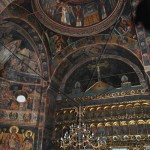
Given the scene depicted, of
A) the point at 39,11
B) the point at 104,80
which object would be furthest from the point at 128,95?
the point at 39,11

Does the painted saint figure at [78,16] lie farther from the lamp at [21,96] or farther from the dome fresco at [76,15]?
the lamp at [21,96]

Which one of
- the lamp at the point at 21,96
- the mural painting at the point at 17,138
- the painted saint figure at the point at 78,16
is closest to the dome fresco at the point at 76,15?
the painted saint figure at the point at 78,16

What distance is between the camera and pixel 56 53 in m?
11.2

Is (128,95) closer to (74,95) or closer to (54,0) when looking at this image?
(74,95)

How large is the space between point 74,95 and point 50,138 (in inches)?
94.7

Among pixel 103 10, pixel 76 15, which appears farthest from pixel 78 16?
pixel 103 10

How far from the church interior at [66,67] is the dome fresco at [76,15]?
42 mm

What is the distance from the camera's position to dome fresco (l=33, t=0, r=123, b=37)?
988 centimetres

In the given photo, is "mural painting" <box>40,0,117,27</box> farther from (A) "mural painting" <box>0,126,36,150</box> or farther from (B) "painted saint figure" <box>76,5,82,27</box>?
(A) "mural painting" <box>0,126,36,150</box>

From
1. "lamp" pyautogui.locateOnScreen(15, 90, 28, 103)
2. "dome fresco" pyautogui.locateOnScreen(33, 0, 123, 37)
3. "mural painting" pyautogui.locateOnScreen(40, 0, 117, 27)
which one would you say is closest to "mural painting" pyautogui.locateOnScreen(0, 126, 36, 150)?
"lamp" pyautogui.locateOnScreen(15, 90, 28, 103)

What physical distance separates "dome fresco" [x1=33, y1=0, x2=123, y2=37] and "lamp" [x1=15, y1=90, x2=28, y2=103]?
331 centimetres

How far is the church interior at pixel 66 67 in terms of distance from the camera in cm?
959

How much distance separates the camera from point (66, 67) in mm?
11938

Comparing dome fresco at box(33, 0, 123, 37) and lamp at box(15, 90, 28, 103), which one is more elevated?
dome fresco at box(33, 0, 123, 37)
